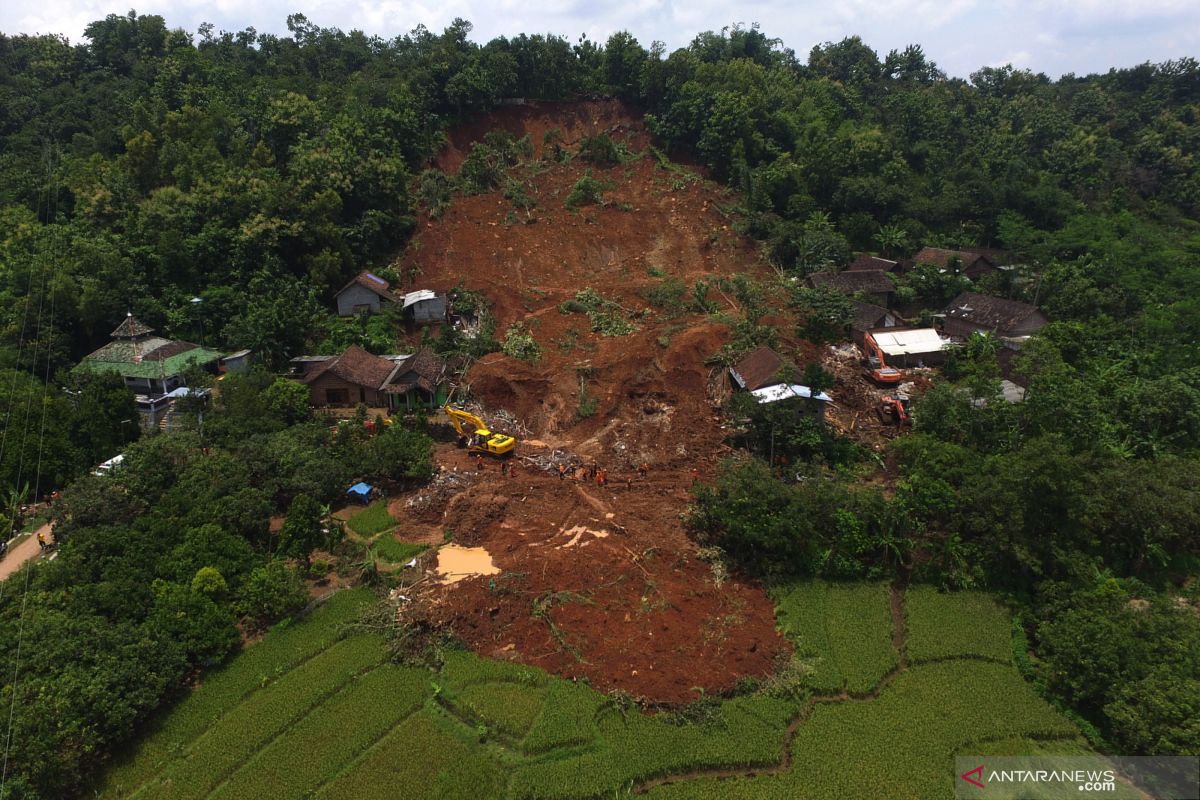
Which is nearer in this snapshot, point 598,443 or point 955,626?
point 955,626

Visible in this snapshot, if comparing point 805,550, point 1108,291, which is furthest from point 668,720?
point 1108,291

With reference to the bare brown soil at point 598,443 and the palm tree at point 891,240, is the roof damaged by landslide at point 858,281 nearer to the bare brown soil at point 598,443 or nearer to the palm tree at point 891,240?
the bare brown soil at point 598,443

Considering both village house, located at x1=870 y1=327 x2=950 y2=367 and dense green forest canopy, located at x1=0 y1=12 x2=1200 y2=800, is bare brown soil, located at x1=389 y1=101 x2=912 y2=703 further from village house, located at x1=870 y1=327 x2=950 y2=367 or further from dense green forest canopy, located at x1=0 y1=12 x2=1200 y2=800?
village house, located at x1=870 y1=327 x2=950 y2=367

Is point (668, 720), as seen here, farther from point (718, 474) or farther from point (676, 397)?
point (676, 397)

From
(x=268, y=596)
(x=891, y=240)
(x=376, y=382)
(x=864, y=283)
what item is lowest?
(x=268, y=596)

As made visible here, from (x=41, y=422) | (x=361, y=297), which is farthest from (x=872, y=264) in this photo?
(x=41, y=422)

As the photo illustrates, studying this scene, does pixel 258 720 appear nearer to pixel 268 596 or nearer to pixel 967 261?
pixel 268 596

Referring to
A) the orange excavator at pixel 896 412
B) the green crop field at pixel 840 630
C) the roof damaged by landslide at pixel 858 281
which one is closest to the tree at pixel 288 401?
the green crop field at pixel 840 630
